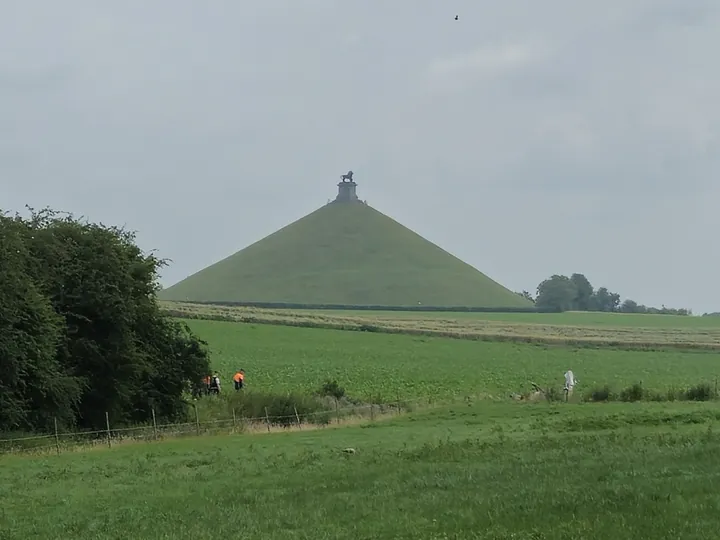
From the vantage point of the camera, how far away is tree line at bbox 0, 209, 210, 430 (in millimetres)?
32750

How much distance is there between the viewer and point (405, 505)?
46.8ft

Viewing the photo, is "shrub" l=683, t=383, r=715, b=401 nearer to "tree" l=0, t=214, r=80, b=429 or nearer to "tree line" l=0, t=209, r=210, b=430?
"tree line" l=0, t=209, r=210, b=430

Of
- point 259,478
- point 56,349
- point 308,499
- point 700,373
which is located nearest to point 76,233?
point 56,349

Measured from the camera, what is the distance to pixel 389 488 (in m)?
16.2

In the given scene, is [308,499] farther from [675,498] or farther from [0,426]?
[0,426]

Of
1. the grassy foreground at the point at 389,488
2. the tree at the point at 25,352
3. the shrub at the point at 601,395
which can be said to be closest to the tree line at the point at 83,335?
the tree at the point at 25,352

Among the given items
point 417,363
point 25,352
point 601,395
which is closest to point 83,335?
point 25,352

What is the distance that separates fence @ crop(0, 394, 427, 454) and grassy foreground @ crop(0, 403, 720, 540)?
71.8 inches

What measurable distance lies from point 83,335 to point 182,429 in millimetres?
7048

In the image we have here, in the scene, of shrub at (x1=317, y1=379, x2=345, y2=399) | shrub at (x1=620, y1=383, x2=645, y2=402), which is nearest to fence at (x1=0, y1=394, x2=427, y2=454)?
shrub at (x1=317, y1=379, x2=345, y2=399)

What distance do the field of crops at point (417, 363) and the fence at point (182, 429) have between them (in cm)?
783

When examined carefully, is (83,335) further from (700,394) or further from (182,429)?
(700,394)

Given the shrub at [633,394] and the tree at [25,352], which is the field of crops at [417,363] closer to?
the shrub at [633,394]

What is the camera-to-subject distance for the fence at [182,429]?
29.5m
